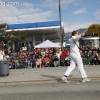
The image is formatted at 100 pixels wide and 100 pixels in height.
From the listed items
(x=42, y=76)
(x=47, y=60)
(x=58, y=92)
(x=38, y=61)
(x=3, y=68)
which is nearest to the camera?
(x=58, y=92)

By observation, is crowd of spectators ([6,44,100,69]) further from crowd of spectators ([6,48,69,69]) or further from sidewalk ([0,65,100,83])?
sidewalk ([0,65,100,83])

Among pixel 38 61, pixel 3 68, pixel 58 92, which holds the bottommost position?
pixel 58 92

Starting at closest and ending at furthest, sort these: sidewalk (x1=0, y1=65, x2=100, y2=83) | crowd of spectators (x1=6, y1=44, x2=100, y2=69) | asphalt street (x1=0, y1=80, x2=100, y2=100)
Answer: asphalt street (x1=0, y1=80, x2=100, y2=100), sidewalk (x1=0, y1=65, x2=100, y2=83), crowd of spectators (x1=6, y1=44, x2=100, y2=69)

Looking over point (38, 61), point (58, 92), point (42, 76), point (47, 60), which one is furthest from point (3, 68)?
point (47, 60)

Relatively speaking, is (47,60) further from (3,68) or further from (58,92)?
(58,92)

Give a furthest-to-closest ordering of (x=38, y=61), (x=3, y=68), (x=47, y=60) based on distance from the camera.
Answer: (x=47, y=60), (x=38, y=61), (x=3, y=68)

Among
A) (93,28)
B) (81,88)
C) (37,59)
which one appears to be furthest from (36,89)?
(93,28)

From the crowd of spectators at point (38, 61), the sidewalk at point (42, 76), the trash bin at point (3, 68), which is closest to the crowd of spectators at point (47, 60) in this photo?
the crowd of spectators at point (38, 61)

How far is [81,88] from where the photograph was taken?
27.1ft

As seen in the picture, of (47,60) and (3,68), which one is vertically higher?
(47,60)

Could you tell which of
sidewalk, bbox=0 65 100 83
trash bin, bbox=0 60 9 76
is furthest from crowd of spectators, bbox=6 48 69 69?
trash bin, bbox=0 60 9 76

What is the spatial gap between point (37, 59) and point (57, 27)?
1851cm

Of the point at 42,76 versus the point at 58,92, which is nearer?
the point at 58,92

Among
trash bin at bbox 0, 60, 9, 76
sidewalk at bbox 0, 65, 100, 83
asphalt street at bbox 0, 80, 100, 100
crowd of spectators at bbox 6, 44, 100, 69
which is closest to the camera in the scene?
asphalt street at bbox 0, 80, 100, 100
